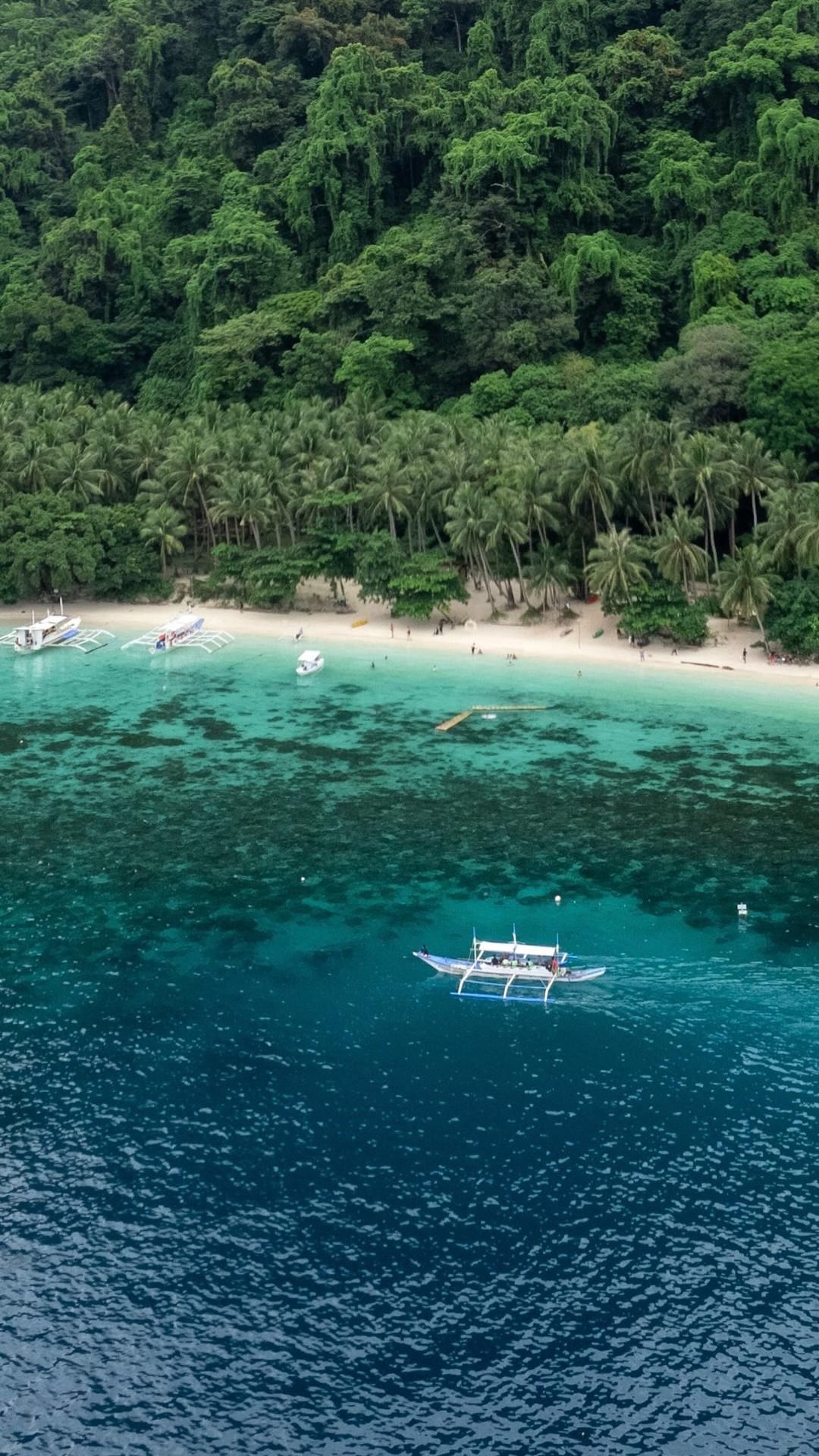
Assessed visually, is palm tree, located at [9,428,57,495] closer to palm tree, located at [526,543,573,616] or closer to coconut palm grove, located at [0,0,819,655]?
coconut palm grove, located at [0,0,819,655]

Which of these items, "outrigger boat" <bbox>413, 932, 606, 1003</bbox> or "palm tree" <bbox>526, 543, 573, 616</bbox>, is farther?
"palm tree" <bbox>526, 543, 573, 616</bbox>

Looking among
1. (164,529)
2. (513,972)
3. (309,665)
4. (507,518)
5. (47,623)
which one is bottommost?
(513,972)

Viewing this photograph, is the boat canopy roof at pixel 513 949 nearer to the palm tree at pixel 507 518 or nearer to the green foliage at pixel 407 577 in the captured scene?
the palm tree at pixel 507 518

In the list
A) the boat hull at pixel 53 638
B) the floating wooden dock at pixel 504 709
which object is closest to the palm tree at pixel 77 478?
the boat hull at pixel 53 638

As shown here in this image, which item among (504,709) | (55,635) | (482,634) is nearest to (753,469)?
(482,634)

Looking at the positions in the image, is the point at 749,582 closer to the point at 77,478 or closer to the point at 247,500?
the point at 247,500

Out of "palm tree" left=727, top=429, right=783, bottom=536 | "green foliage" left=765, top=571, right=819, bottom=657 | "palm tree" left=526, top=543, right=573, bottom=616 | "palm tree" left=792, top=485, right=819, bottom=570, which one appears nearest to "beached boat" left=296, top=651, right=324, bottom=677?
"palm tree" left=526, top=543, right=573, bottom=616
